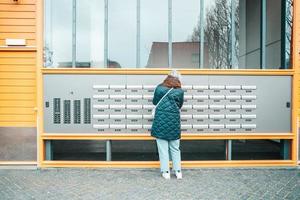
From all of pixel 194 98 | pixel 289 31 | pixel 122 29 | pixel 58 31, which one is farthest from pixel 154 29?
pixel 289 31

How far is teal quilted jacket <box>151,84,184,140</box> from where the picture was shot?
20.5 ft

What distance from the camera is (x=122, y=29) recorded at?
7.48m

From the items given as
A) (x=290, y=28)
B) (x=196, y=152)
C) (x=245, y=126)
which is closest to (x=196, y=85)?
(x=245, y=126)

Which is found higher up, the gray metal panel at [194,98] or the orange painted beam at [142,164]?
the gray metal panel at [194,98]

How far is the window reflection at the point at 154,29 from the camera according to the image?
293 inches

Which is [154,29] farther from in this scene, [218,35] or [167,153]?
[167,153]

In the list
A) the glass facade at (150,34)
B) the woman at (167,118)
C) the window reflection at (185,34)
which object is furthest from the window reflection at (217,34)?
the woman at (167,118)

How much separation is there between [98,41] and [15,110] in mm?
2296

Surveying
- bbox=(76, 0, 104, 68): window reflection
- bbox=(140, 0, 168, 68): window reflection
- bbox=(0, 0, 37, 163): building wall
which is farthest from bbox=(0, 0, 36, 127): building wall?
bbox=(140, 0, 168, 68): window reflection

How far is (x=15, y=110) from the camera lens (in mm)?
7082

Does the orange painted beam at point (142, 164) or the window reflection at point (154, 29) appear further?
the window reflection at point (154, 29)

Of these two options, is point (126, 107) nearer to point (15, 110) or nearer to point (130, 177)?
point (130, 177)

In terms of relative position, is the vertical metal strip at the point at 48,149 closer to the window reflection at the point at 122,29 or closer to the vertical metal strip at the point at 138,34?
the window reflection at the point at 122,29

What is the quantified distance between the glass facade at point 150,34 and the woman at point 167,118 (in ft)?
3.73
